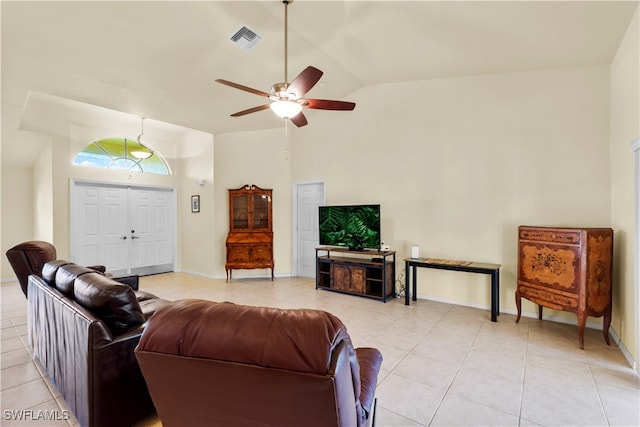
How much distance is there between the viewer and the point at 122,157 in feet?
20.4

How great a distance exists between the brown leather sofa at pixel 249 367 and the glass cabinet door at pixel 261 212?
491 cm

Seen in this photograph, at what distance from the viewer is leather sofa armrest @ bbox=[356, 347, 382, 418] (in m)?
1.24

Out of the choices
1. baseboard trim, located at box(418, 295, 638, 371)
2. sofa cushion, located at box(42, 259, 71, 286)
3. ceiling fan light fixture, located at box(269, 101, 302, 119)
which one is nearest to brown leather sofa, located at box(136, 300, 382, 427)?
sofa cushion, located at box(42, 259, 71, 286)

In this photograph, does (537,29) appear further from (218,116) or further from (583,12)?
(218,116)

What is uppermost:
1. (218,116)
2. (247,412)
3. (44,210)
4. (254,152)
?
(218,116)

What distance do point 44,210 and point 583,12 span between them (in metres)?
8.17

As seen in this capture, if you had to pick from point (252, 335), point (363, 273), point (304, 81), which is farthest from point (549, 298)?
point (252, 335)

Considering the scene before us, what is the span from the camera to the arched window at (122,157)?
576 centimetres

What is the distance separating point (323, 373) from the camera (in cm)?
85

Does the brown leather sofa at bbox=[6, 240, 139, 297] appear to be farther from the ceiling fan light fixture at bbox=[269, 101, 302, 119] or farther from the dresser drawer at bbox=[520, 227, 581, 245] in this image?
the dresser drawer at bbox=[520, 227, 581, 245]

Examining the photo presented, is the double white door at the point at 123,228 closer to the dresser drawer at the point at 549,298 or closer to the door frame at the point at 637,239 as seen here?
the dresser drawer at the point at 549,298

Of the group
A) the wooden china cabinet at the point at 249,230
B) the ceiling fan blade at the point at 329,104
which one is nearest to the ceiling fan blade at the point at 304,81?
the ceiling fan blade at the point at 329,104

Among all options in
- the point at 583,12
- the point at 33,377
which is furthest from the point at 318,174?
the point at 33,377

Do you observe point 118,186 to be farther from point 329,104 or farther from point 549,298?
point 549,298
